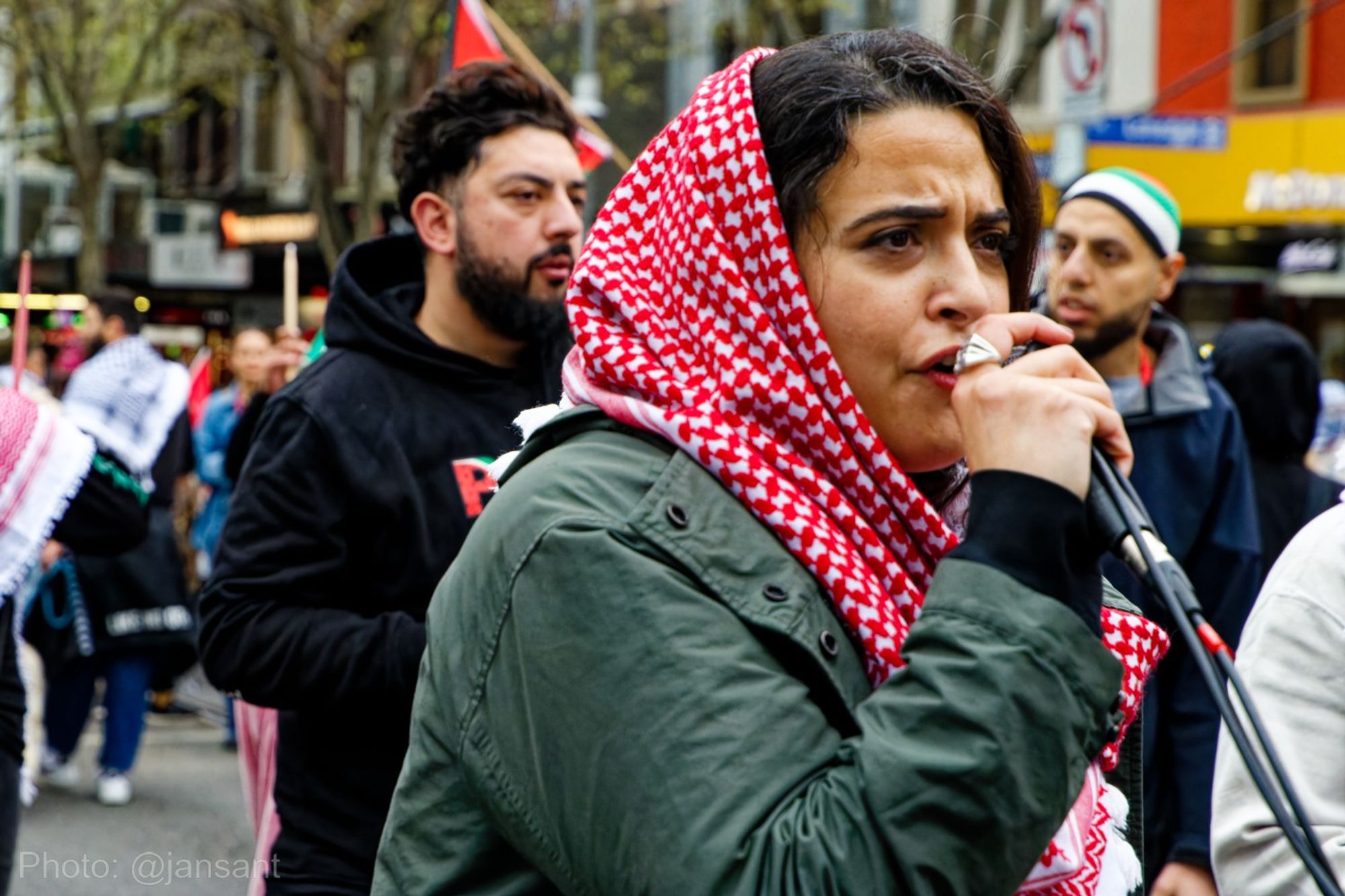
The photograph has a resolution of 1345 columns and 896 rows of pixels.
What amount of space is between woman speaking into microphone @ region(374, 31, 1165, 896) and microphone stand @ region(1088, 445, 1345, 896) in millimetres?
34

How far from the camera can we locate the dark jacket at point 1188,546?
3936 millimetres

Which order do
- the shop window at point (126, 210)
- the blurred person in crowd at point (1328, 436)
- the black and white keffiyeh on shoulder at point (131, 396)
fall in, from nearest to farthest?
the black and white keffiyeh on shoulder at point (131, 396), the blurred person in crowd at point (1328, 436), the shop window at point (126, 210)

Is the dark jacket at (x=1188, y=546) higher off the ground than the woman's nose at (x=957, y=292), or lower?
lower

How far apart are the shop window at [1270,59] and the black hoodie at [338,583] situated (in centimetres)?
1655

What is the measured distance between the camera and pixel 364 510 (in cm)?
322

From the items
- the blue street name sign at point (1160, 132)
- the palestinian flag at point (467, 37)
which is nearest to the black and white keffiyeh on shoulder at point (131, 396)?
the palestinian flag at point (467, 37)

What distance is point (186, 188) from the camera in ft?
115

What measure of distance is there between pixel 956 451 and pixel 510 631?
0.54m

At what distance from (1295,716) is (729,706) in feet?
4.38

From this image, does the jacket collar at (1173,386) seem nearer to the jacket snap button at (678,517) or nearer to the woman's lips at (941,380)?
the woman's lips at (941,380)

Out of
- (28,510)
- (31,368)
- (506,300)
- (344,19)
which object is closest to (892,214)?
(506,300)

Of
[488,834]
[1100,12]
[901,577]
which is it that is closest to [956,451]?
[901,577]

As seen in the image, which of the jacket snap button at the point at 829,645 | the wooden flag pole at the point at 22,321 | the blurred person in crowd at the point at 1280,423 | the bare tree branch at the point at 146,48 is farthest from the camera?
the bare tree branch at the point at 146,48

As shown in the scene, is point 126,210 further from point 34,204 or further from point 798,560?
point 798,560
